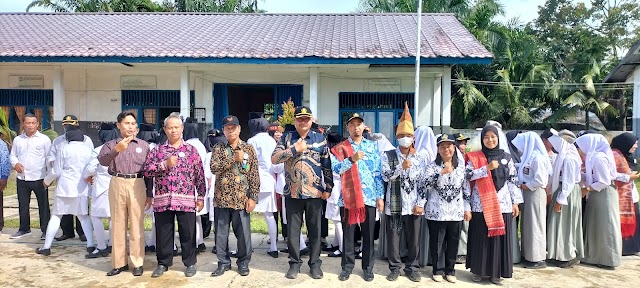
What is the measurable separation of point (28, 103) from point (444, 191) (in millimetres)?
12282

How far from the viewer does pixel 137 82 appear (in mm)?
12375

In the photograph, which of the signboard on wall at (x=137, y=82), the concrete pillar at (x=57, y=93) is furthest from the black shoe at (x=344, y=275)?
the concrete pillar at (x=57, y=93)

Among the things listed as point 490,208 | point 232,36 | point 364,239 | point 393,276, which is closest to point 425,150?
point 490,208

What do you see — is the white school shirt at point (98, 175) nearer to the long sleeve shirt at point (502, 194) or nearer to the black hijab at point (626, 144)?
the long sleeve shirt at point (502, 194)

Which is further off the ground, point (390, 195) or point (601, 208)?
point (390, 195)

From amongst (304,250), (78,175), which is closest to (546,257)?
(304,250)

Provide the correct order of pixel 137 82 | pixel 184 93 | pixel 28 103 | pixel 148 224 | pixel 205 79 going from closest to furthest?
1. pixel 148 224
2. pixel 184 93
3. pixel 205 79
4. pixel 137 82
5. pixel 28 103

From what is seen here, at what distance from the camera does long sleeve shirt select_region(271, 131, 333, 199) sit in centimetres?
451

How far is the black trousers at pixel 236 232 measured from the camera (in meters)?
4.66

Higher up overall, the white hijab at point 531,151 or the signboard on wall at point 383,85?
the signboard on wall at point 383,85

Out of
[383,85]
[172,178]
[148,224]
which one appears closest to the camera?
[172,178]

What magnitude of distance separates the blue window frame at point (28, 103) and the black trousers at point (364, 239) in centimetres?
1102

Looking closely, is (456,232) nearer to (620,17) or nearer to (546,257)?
(546,257)

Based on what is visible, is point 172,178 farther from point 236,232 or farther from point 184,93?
point 184,93
